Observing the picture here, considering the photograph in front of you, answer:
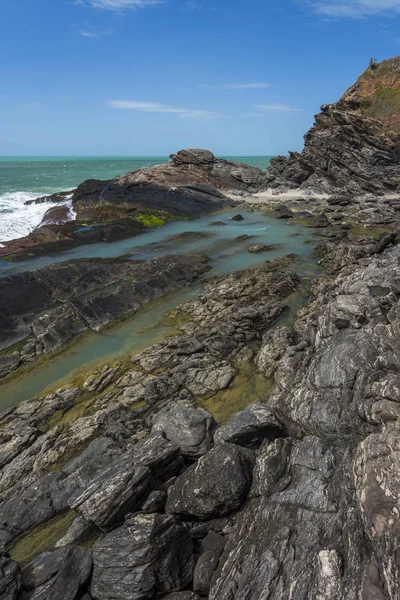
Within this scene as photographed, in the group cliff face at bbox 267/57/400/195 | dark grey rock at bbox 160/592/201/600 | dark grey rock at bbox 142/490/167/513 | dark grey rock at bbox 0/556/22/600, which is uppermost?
cliff face at bbox 267/57/400/195

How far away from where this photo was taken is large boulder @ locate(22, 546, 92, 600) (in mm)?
7668

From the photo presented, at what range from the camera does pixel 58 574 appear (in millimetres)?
7949

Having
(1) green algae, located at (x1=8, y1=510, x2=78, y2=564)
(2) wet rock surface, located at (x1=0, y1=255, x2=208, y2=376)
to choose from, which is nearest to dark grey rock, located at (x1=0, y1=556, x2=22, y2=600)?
(1) green algae, located at (x1=8, y1=510, x2=78, y2=564)

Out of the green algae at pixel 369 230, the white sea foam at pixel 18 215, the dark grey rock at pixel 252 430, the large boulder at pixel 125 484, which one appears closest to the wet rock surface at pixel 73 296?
the large boulder at pixel 125 484

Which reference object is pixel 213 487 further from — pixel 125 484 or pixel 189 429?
pixel 189 429

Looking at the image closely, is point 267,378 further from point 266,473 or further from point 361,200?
point 361,200

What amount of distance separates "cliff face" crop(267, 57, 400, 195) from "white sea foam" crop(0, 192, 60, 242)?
43.1 m

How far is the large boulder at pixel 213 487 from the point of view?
30.1 ft

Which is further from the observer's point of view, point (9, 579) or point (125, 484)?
point (125, 484)

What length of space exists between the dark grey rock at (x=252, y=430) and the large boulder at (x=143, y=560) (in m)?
3.01

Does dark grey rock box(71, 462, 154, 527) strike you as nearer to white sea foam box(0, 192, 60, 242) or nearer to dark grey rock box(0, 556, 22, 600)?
dark grey rock box(0, 556, 22, 600)

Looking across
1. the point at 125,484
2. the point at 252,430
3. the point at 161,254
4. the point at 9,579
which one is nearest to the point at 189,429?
the point at 252,430

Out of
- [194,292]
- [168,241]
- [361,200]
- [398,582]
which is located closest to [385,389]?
[398,582]

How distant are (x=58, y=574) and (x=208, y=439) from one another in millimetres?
5177
